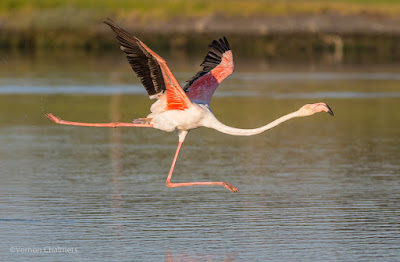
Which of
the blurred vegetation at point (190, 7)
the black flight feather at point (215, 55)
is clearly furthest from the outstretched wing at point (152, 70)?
the blurred vegetation at point (190, 7)

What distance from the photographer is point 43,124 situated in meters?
24.9

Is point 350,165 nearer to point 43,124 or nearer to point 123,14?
point 43,124

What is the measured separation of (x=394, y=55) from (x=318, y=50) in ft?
20.3

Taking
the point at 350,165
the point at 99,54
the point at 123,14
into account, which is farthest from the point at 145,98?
the point at 123,14

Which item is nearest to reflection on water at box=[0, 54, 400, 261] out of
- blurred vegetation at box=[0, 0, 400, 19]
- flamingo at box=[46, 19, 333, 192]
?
flamingo at box=[46, 19, 333, 192]

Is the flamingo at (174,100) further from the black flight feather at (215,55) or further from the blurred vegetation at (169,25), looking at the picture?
the blurred vegetation at (169,25)

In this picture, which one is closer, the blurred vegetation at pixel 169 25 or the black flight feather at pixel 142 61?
the black flight feather at pixel 142 61

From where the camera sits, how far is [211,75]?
15.4 m

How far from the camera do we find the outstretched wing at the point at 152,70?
12914 millimetres

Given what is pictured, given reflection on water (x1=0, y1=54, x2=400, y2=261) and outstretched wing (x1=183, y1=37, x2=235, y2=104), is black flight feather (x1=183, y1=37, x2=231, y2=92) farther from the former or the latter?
reflection on water (x1=0, y1=54, x2=400, y2=261)

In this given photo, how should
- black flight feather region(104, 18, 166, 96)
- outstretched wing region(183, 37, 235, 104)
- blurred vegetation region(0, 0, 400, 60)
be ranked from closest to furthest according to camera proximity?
black flight feather region(104, 18, 166, 96)
outstretched wing region(183, 37, 235, 104)
blurred vegetation region(0, 0, 400, 60)

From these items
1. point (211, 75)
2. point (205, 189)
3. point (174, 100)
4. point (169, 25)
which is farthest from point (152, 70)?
point (169, 25)

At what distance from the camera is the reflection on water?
38.0 ft
